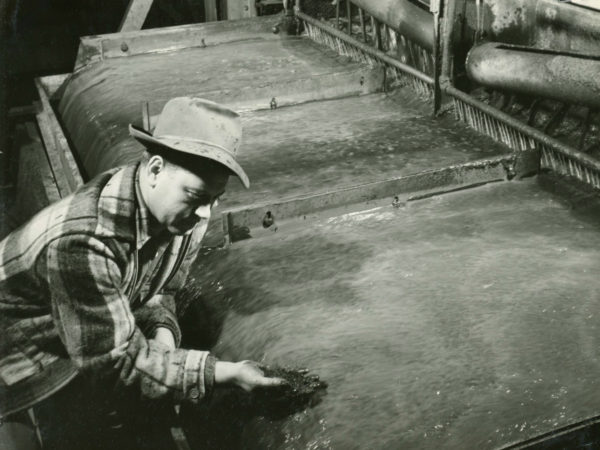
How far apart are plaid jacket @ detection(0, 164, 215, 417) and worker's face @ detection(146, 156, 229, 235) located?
66 mm

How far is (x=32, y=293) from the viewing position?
211 cm

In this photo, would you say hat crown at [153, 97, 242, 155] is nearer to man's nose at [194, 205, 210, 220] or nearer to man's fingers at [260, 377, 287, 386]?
man's nose at [194, 205, 210, 220]

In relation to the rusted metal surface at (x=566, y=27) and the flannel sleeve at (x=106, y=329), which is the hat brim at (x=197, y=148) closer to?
the flannel sleeve at (x=106, y=329)

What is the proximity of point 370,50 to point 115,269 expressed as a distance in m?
3.72

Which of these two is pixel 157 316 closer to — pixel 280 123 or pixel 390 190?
pixel 390 190

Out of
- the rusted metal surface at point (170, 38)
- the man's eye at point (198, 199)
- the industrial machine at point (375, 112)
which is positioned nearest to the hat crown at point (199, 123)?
the man's eye at point (198, 199)

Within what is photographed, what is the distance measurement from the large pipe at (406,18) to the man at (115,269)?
123 inches

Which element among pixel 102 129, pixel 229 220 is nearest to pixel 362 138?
pixel 229 220

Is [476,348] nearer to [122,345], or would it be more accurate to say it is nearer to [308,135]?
[122,345]

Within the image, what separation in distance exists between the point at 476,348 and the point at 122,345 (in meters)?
1.11

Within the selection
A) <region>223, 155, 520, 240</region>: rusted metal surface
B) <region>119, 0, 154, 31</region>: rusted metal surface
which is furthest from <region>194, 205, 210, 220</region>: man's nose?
<region>119, 0, 154, 31</region>: rusted metal surface

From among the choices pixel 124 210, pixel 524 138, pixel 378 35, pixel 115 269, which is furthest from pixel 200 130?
pixel 378 35

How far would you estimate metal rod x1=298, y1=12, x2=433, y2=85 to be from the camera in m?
4.59

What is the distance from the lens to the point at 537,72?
3.71 m
